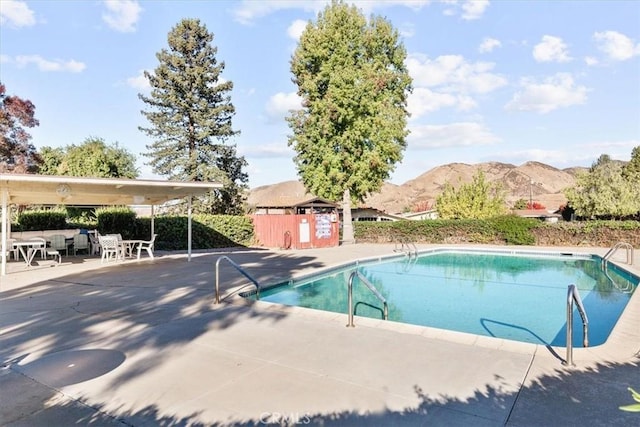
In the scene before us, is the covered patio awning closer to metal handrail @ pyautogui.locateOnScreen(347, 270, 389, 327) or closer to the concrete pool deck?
the concrete pool deck

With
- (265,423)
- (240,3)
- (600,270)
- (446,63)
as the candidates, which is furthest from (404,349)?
(446,63)

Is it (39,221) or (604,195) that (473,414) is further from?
(604,195)

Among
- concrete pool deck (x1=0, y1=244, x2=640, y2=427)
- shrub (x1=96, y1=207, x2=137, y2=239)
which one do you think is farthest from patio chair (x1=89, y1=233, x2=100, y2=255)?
concrete pool deck (x1=0, y1=244, x2=640, y2=427)

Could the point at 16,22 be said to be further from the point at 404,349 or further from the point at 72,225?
the point at 404,349

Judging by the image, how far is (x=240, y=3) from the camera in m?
15.2

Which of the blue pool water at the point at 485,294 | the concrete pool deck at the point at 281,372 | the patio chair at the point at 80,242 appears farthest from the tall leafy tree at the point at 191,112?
the concrete pool deck at the point at 281,372

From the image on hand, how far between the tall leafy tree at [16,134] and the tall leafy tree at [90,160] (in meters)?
1.84

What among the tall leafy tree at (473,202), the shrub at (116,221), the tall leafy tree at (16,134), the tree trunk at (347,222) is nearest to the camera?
the shrub at (116,221)

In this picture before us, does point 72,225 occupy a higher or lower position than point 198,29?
lower

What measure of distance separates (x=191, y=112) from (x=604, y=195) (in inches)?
1187

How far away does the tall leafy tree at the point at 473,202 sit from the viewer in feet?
84.7

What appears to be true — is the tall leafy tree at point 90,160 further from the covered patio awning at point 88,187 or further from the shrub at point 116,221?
the covered patio awning at point 88,187

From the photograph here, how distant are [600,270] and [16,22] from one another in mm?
22883

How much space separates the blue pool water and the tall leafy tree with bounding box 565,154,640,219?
15853 millimetres
